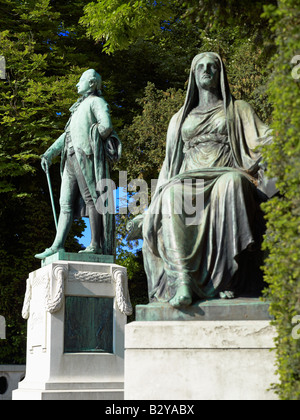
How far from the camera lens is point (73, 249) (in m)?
19.7

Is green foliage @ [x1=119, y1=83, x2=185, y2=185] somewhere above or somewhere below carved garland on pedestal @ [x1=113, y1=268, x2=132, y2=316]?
above

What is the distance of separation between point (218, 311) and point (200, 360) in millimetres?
406

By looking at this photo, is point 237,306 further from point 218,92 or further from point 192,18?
point 192,18

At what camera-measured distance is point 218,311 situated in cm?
494

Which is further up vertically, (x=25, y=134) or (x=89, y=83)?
(x=25, y=134)

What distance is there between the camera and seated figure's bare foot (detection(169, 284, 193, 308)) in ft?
16.1

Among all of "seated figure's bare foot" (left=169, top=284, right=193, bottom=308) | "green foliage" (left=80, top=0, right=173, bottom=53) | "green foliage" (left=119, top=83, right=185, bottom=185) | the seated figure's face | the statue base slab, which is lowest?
the statue base slab

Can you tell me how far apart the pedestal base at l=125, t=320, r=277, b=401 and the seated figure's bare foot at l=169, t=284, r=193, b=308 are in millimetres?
139

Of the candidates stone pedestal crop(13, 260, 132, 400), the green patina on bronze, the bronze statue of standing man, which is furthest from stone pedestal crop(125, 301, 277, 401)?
the bronze statue of standing man

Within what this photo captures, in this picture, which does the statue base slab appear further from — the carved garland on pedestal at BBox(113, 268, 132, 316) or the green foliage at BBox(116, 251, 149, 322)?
the green foliage at BBox(116, 251, 149, 322)

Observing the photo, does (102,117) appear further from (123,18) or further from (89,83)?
(123,18)

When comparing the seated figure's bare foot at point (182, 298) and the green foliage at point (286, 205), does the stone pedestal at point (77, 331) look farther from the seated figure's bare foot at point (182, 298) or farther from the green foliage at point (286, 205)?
the green foliage at point (286, 205)

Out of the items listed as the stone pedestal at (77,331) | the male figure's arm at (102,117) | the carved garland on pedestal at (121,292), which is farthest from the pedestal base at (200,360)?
the male figure's arm at (102,117)

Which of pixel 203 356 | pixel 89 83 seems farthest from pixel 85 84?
pixel 203 356
